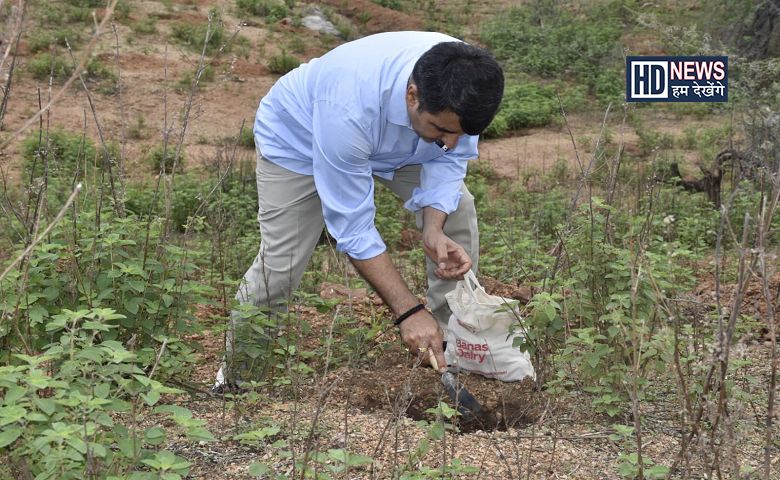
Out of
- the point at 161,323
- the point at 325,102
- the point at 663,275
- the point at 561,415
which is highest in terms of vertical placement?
the point at 325,102

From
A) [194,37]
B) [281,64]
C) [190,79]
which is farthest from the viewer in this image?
[194,37]

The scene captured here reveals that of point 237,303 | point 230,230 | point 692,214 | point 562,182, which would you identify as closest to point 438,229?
point 237,303

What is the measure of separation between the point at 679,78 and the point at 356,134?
7274 millimetres

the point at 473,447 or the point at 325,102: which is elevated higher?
the point at 325,102

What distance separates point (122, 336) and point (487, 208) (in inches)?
180

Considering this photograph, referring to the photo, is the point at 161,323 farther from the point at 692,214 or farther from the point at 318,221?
the point at 692,214

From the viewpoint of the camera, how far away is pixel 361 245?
3.79 m

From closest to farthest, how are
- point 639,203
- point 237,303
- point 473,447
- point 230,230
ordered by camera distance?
point 473,447, point 237,303, point 230,230, point 639,203

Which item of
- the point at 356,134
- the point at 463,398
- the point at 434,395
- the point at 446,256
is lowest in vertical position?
the point at 434,395

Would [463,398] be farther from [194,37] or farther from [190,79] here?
[194,37]

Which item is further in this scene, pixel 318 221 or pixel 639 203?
pixel 639 203

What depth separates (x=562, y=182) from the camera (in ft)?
31.4

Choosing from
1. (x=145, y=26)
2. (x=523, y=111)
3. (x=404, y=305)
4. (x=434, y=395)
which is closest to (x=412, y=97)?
(x=404, y=305)

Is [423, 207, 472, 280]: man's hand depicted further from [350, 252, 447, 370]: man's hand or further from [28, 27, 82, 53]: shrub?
[28, 27, 82, 53]: shrub
